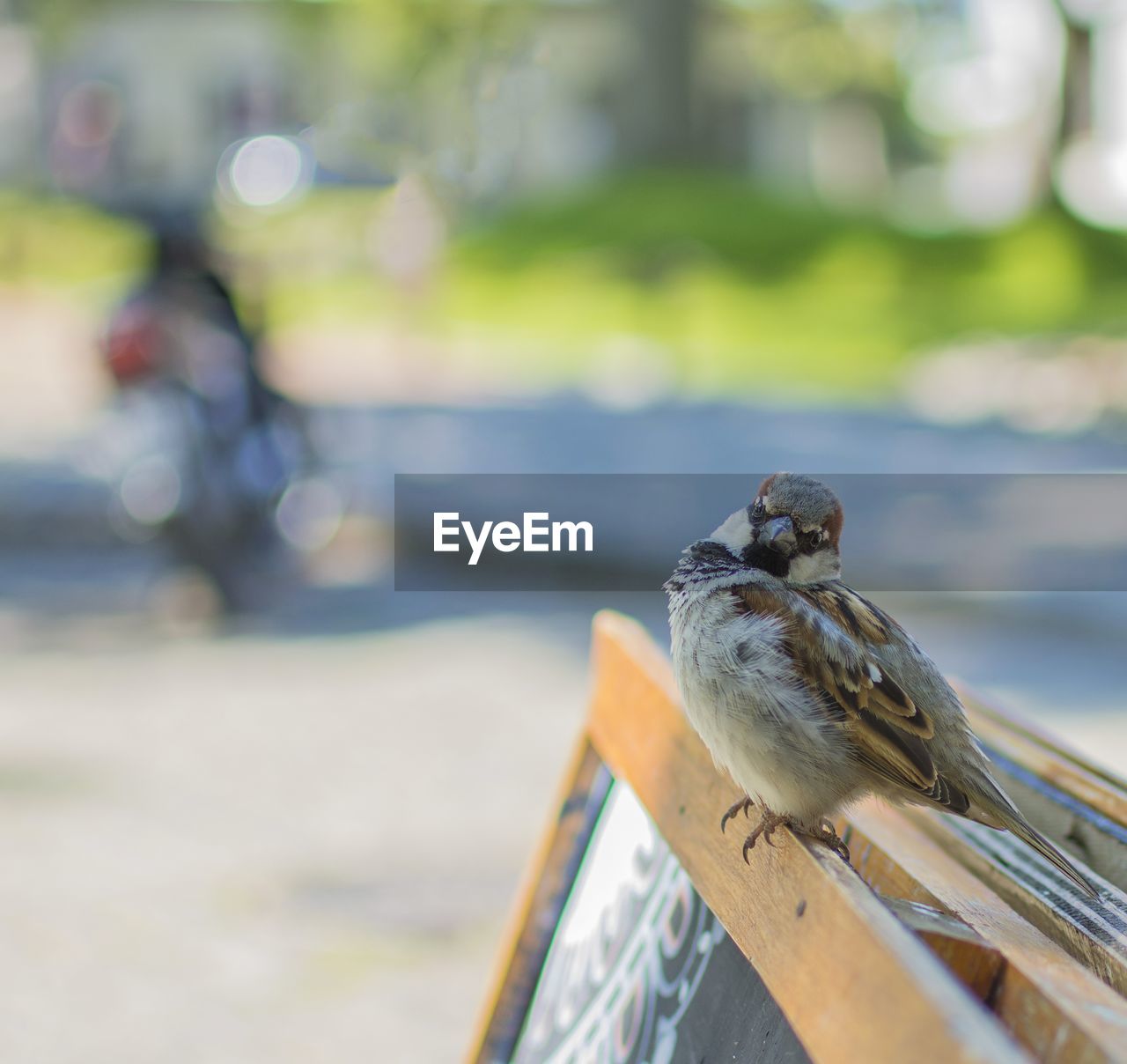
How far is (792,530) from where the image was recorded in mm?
1880

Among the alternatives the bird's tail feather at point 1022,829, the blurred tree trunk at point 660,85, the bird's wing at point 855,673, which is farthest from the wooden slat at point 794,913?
the blurred tree trunk at point 660,85

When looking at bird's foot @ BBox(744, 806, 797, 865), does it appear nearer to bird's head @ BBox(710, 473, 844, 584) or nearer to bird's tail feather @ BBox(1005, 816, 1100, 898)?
bird's tail feather @ BBox(1005, 816, 1100, 898)

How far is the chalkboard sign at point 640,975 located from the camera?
1.40 meters

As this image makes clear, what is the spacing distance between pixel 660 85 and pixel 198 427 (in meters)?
18.4

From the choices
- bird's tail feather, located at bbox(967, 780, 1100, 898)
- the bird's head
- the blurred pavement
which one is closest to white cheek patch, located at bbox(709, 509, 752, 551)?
the bird's head

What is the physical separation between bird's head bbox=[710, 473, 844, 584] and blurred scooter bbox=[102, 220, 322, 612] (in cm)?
571

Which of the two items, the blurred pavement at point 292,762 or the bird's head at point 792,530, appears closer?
the bird's head at point 792,530

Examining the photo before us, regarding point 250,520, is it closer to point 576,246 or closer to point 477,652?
point 477,652

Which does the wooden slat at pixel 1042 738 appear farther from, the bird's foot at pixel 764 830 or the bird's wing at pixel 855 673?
the bird's foot at pixel 764 830

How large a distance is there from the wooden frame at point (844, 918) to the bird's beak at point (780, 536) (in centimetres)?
18

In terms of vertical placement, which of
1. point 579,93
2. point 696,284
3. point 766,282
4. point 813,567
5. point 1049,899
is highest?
point 579,93

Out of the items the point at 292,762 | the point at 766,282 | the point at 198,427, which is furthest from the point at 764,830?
the point at 766,282

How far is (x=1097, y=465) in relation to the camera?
1038 cm

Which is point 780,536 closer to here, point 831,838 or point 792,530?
point 792,530
